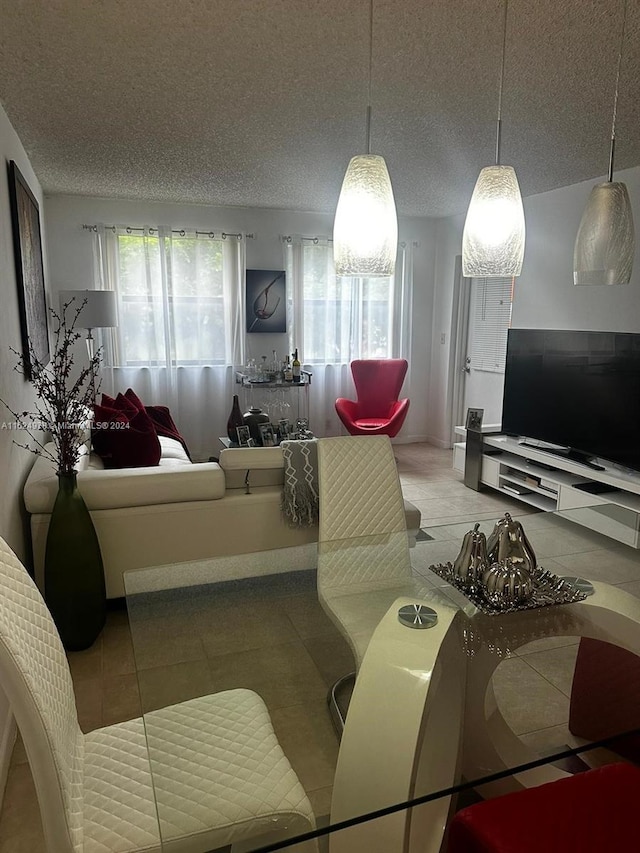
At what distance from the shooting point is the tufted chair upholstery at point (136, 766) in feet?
3.59

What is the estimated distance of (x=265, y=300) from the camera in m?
6.25

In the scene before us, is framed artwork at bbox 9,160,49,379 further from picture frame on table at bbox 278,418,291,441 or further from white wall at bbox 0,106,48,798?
picture frame on table at bbox 278,418,291,441

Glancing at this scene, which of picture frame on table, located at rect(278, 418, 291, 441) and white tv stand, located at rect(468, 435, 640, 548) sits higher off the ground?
picture frame on table, located at rect(278, 418, 291, 441)

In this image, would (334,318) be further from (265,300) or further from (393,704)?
(393,704)

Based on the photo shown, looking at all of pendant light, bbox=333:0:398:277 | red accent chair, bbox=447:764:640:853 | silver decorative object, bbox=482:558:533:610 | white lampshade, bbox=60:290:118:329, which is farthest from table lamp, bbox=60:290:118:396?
red accent chair, bbox=447:764:640:853

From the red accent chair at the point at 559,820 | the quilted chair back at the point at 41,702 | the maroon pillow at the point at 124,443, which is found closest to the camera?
the quilted chair back at the point at 41,702

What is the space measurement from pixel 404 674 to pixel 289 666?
38cm

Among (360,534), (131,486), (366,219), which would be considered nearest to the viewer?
(366,219)

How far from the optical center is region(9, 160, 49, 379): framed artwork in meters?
3.14

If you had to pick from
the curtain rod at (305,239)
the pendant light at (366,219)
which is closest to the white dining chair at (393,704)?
the pendant light at (366,219)

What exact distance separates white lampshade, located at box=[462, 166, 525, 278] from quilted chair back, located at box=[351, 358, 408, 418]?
4.54 meters

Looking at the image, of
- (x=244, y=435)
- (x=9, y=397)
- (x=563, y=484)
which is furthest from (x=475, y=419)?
(x=9, y=397)

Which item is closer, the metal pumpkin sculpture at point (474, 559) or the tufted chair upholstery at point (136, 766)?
the tufted chair upholstery at point (136, 766)

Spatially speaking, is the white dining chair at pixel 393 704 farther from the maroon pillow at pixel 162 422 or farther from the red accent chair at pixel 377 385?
the red accent chair at pixel 377 385
